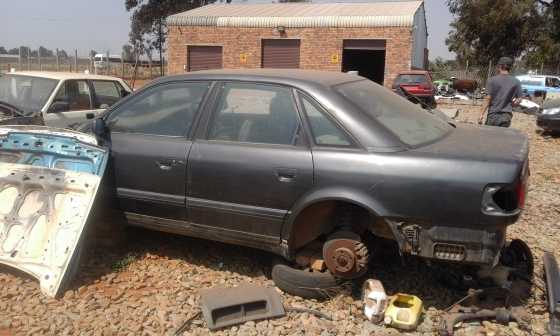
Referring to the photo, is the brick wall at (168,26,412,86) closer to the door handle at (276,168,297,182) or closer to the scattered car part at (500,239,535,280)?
the scattered car part at (500,239,535,280)

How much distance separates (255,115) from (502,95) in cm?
484

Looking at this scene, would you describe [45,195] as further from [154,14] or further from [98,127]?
[154,14]

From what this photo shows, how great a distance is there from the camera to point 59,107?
23.3ft

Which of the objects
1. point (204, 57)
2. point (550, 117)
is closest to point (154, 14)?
point (204, 57)

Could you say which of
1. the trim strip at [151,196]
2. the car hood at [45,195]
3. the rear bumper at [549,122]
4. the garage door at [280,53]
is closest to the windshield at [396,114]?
the trim strip at [151,196]

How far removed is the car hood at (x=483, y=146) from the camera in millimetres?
3180

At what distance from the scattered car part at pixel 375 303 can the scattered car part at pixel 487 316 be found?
0.38 metres

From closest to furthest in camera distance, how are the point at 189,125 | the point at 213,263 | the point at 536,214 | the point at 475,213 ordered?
the point at 475,213
the point at 189,125
the point at 213,263
the point at 536,214

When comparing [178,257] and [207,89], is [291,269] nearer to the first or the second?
[178,257]

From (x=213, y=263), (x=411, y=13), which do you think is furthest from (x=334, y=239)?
(x=411, y=13)

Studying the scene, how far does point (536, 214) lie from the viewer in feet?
18.7

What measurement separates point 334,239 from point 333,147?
0.63 metres

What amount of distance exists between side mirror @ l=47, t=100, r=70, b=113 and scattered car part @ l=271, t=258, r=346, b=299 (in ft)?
15.5

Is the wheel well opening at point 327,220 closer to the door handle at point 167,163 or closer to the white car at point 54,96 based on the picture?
the door handle at point 167,163
